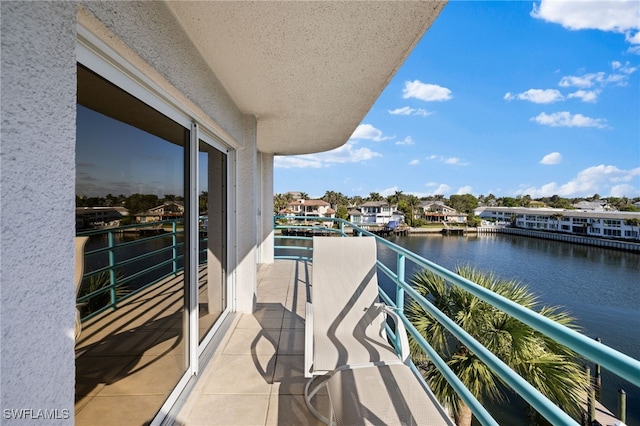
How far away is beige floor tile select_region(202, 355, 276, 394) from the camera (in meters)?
2.19

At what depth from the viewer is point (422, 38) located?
1.77 meters

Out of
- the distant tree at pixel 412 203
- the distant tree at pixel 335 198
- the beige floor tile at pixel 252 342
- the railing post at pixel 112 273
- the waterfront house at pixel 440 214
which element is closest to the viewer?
the railing post at pixel 112 273

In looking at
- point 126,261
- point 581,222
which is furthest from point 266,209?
point 581,222

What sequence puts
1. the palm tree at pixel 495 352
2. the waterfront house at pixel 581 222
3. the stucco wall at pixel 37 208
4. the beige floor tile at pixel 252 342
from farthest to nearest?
1. the waterfront house at pixel 581 222
2. the palm tree at pixel 495 352
3. the beige floor tile at pixel 252 342
4. the stucco wall at pixel 37 208

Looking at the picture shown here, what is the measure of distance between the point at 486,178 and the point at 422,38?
2942 inches

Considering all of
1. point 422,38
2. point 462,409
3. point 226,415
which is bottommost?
point 462,409

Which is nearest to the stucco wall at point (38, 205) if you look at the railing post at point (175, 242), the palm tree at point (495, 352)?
the railing post at point (175, 242)

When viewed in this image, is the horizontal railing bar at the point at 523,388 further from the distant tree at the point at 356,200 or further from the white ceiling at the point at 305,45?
the distant tree at the point at 356,200

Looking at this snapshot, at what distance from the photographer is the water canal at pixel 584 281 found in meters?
11.8

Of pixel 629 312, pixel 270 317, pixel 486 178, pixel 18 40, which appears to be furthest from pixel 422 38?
pixel 486 178

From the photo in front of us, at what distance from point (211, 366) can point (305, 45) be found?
2.48 m

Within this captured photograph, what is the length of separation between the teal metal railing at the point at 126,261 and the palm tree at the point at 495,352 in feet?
9.54

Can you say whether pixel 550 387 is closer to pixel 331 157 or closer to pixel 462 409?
pixel 462 409

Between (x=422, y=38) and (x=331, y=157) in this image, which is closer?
(x=422, y=38)
